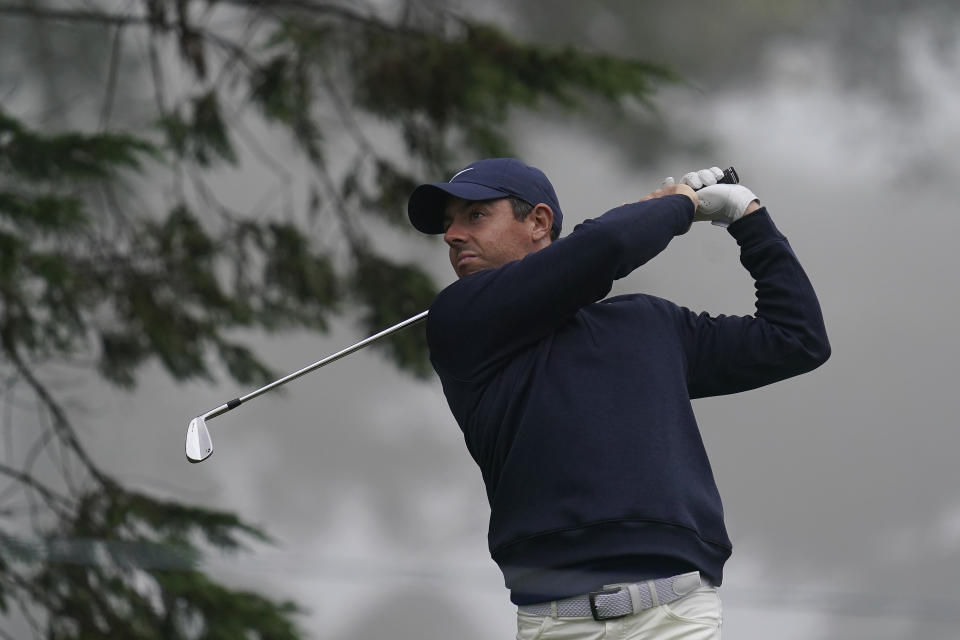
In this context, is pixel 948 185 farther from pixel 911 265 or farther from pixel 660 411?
pixel 660 411

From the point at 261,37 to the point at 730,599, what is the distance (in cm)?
207

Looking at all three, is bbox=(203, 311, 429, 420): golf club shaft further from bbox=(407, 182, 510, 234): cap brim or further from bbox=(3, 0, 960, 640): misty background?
bbox=(3, 0, 960, 640): misty background

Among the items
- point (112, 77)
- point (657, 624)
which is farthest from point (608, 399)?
point (112, 77)

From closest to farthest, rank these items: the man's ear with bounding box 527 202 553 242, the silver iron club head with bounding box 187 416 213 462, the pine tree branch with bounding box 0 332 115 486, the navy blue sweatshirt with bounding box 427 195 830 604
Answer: the navy blue sweatshirt with bounding box 427 195 830 604, the man's ear with bounding box 527 202 553 242, the silver iron club head with bounding box 187 416 213 462, the pine tree branch with bounding box 0 332 115 486

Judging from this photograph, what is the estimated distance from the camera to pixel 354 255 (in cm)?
421

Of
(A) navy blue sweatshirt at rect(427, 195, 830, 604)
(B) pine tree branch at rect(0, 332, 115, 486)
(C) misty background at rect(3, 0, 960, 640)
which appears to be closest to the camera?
(A) navy blue sweatshirt at rect(427, 195, 830, 604)

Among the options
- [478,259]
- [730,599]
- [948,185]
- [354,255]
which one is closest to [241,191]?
[354,255]

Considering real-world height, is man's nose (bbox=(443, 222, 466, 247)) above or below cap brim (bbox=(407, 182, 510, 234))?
below

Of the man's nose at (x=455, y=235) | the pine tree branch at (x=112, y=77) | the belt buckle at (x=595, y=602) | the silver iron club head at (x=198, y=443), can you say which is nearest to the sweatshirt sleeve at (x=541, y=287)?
the man's nose at (x=455, y=235)

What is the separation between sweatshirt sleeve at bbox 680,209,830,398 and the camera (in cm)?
189

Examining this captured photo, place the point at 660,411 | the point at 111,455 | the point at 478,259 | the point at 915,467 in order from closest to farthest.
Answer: the point at 660,411
the point at 478,259
the point at 111,455
the point at 915,467

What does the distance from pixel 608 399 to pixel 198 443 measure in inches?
28.7

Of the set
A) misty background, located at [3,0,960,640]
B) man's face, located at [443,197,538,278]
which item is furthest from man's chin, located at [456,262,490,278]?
misty background, located at [3,0,960,640]

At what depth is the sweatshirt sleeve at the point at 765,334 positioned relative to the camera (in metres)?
1.89
